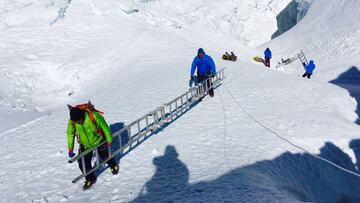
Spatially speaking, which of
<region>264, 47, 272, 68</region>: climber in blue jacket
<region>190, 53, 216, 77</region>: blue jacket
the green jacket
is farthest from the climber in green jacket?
<region>264, 47, 272, 68</region>: climber in blue jacket

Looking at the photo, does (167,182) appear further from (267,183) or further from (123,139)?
(123,139)

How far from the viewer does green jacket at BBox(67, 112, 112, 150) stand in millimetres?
6605

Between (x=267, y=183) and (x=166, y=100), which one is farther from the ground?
(x=166, y=100)

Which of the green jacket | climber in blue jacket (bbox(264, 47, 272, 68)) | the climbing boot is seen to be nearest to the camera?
Result: the green jacket

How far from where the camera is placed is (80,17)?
23969 millimetres

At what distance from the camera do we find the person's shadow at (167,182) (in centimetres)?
648

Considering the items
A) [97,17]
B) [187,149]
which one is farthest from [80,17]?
[187,149]

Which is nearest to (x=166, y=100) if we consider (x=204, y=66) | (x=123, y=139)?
(x=204, y=66)

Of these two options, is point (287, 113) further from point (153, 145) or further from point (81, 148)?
point (81, 148)

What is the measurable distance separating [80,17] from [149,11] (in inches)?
262

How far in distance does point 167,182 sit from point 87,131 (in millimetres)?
1881

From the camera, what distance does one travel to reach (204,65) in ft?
41.9

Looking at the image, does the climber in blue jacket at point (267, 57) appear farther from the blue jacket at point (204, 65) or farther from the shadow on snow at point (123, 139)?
the shadow on snow at point (123, 139)

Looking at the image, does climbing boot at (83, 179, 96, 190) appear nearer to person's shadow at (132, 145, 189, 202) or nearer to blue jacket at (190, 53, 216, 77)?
person's shadow at (132, 145, 189, 202)
